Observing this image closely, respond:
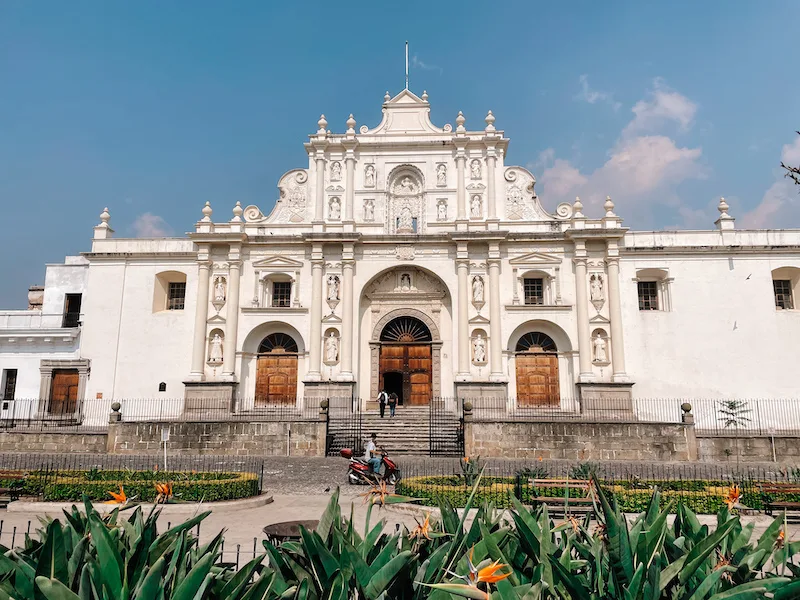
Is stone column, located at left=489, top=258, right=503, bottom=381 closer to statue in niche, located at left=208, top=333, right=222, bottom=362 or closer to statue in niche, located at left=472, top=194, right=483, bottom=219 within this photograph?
statue in niche, located at left=472, top=194, right=483, bottom=219

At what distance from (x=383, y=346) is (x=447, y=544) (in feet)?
74.7

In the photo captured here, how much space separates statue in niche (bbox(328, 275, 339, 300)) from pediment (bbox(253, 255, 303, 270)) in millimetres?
1705

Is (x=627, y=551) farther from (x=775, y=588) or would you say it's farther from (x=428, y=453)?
(x=428, y=453)

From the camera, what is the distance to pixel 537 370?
2506cm

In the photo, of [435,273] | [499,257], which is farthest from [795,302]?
[435,273]

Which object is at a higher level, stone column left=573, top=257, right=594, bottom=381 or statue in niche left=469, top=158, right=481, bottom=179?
statue in niche left=469, top=158, right=481, bottom=179

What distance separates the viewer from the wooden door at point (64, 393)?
25688 mm

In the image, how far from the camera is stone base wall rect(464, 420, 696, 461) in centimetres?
1839

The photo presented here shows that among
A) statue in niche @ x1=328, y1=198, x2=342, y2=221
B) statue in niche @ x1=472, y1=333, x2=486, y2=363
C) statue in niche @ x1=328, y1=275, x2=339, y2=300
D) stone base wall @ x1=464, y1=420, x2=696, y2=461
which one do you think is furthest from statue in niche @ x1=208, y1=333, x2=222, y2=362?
stone base wall @ x1=464, y1=420, x2=696, y2=461

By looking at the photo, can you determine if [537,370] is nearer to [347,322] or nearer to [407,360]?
[407,360]

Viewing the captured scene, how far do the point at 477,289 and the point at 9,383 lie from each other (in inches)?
873

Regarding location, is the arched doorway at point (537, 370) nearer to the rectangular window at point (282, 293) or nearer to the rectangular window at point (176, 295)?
the rectangular window at point (282, 293)

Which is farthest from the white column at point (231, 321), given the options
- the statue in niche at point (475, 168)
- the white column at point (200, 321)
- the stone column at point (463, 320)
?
the statue in niche at point (475, 168)

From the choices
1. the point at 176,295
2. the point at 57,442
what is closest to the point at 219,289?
the point at 176,295
